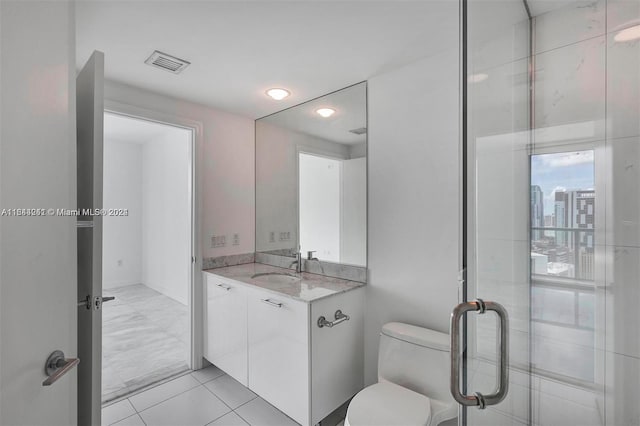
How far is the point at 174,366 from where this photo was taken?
2.60 m

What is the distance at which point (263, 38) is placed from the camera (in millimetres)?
1637

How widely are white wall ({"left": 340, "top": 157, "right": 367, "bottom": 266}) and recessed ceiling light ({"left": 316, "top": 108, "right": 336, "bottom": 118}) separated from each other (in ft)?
1.43

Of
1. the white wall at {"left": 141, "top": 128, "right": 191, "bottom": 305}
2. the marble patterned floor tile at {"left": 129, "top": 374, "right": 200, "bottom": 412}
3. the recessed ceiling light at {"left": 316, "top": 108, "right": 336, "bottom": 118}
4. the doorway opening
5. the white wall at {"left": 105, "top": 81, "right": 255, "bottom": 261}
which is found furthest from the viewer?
the white wall at {"left": 141, "top": 128, "right": 191, "bottom": 305}

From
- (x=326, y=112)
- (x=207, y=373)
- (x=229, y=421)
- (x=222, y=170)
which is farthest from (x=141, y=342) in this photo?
(x=326, y=112)

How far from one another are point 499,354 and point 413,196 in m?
1.23

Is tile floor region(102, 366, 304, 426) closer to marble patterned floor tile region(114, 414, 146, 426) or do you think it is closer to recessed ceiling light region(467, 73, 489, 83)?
marble patterned floor tile region(114, 414, 146, 426)

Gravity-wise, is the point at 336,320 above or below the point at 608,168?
below

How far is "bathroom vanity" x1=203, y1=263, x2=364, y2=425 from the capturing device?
1744 mm

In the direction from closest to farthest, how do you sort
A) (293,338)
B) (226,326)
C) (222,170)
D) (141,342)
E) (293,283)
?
(293,338) < (293,283) < (226,326) < (222,170) < (141,342)

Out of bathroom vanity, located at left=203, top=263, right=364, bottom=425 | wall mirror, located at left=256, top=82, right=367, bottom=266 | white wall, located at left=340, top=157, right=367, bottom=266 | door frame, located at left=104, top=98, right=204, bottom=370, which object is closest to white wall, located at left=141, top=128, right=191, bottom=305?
door frame, located at left=104, top=98, right=204, bottom=370

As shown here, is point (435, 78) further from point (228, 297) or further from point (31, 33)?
point (228, 297)

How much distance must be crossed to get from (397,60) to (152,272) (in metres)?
4.99

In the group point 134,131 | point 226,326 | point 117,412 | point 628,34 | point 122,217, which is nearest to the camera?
point 628,34

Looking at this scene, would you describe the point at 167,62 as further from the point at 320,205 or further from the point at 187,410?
the point at 187,410
